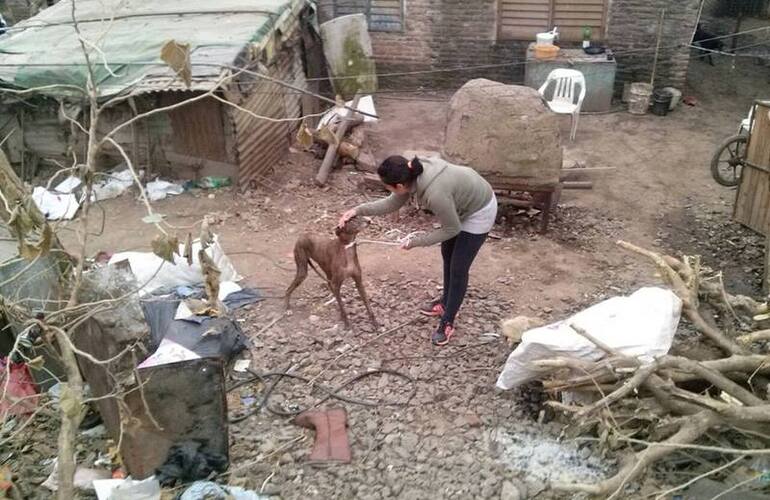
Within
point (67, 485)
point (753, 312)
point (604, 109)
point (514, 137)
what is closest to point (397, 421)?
point (67, 485)

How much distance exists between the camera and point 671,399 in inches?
160

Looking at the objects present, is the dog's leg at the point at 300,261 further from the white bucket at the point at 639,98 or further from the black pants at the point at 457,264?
the white bucket at the point at 639,98

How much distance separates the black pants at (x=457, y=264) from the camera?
16.6 ft

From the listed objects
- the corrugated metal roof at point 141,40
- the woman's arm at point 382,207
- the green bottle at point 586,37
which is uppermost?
the corrugated metal roof at point 141,40

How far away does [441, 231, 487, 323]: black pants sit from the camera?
16.6ft

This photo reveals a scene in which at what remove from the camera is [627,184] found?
28.7 feet

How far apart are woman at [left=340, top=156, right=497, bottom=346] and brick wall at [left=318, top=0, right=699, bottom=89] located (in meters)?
7.41

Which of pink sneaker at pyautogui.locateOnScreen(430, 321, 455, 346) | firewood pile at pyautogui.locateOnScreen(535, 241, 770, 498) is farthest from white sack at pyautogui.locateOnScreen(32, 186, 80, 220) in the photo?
firewood pile at pyautogui.locateOnScreen(535, 241, 770, 498)

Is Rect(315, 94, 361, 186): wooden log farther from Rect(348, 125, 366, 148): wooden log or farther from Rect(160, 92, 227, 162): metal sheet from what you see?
Rect(160, 92, 227, 162): metal sheet

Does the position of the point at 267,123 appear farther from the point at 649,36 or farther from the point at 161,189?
the point at 649,36

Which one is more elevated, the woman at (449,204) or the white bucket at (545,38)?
the white bucket at (545,38)

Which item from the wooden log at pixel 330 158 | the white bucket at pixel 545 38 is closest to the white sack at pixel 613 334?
the wooden log at pixel 330 158

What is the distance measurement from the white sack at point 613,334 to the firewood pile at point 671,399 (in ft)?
0.37

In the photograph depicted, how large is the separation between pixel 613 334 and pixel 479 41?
8462 mm
